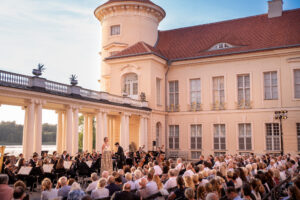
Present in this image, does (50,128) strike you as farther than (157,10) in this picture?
Yes

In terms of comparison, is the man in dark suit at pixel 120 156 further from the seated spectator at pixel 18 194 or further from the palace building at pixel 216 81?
the seated spectator at pixel 18 194

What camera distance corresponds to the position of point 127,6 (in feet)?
108

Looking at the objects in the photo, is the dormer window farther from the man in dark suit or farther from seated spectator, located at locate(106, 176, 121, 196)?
seated spectator, located at locate(106, 176, 121, 196)

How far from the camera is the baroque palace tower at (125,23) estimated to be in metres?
33.2

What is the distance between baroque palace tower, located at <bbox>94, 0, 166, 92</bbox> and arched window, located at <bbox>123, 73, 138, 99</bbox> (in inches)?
132

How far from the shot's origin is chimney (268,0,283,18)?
3030 centimetres

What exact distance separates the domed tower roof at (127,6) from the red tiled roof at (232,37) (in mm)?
3221

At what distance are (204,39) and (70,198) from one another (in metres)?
27.7

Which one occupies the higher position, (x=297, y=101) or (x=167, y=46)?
(x=167, y=46)

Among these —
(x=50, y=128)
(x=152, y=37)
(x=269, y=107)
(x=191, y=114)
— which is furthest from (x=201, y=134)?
(x=50, y=128)

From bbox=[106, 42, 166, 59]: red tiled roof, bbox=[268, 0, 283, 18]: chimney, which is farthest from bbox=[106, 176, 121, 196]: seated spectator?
bbox=[268, 0, 283, 18]: chimney

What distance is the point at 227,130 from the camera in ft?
92.5

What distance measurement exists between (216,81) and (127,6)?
12592mm

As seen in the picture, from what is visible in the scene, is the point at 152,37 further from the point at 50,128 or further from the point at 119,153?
the point at 50,128
